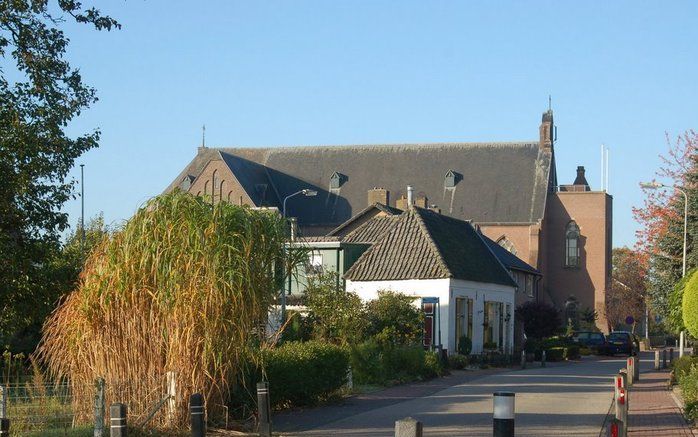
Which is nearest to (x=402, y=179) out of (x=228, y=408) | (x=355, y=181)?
(x=355, y=181)

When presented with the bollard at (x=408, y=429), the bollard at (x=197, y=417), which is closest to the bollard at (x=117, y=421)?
the bollard at (x=197, y=417)

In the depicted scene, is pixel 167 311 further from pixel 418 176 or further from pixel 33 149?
pixel 418 176

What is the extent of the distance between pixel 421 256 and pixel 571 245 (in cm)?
4682

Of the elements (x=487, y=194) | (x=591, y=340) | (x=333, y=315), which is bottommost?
(x=591, y=340)

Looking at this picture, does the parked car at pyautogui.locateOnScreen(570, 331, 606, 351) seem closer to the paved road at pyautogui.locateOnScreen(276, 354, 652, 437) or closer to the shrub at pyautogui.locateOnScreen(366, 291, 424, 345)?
the shrub at pyautogui.locateOnScreen(366, 291, 424, 345)

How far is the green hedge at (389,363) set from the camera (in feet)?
92.8

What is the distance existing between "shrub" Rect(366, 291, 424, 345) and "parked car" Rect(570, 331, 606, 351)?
27175mm

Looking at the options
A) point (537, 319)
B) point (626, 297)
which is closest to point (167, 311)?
point (537, 319)

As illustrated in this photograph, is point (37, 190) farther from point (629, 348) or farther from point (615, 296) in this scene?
point (615, 296)

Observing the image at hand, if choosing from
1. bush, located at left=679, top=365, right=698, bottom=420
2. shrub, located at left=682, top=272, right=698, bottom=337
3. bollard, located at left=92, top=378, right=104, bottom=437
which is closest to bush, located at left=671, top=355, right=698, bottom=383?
shrub, located at left=682, top=272, right=698, bottom=337

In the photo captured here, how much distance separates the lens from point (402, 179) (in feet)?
277

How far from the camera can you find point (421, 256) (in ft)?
135

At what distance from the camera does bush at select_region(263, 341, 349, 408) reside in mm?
19344

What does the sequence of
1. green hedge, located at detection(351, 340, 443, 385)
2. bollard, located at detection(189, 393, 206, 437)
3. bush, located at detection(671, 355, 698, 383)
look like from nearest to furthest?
1. bollard, located at detection(189, 393, 206, 437)
2. bush, located at detection(671, 355, 698, 383)
3. green hedge, located at detection(351, 340, 443, 385)
